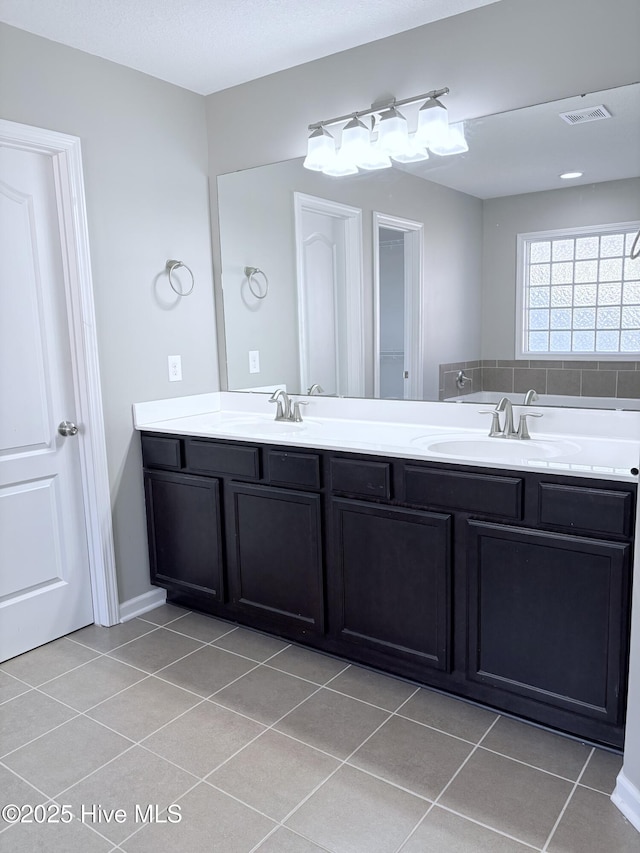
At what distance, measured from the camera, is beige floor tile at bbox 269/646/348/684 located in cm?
242

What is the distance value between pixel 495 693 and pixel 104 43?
2756 millimetres

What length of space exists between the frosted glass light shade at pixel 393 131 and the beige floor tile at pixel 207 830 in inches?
90.4

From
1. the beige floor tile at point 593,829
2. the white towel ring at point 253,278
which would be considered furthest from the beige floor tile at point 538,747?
the white towel ring at point 253,278

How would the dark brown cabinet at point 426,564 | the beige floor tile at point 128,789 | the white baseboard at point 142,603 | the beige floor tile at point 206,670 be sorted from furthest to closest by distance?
the white baseboard at point 142,603 → the beige floor tile at point 206,670 → the dark brown cabinet at point 426,564 → the beige floor tile at point 128,789

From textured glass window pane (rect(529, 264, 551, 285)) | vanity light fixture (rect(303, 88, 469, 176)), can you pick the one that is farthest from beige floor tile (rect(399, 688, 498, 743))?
vanity light fixture (rect(303, 88, 469, 176))

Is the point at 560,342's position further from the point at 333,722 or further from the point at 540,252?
the point at 333,722

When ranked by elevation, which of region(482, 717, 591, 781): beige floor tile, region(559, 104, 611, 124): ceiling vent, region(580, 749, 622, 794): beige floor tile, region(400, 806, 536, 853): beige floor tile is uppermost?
region(559, 104, 611, 124): ceiling vent

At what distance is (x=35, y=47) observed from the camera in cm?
245

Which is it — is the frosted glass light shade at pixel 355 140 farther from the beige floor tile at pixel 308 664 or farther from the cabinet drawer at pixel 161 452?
the beige floor tile at pixel 308 664

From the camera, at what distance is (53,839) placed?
1664 mm

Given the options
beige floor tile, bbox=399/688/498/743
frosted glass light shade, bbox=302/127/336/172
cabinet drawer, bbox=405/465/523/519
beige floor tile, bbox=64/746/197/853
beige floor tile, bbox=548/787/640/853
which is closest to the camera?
beige floor tile, bbox=548/787/640/853

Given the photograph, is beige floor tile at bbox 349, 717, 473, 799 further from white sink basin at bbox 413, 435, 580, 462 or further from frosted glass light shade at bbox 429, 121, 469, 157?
frosted glass light shade at bbox 429, 121, 469, 157

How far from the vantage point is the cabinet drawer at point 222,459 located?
258 cm

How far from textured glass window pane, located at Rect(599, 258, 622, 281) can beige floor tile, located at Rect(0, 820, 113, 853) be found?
87.2 inches
